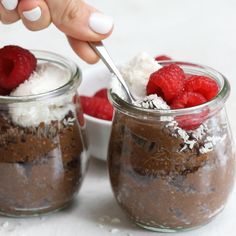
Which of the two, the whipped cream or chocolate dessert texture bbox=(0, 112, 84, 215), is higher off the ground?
the whipped cream

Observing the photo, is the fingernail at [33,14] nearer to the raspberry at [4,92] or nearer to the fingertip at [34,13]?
the fingertip at [34,13]

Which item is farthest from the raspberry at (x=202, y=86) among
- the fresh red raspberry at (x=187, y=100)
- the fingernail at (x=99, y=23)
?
the fingernail at (x=99, y=23)

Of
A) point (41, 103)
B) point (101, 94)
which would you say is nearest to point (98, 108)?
point (101, 94)

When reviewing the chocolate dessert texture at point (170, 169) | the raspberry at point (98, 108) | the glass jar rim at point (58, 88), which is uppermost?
the glass jar rim at point (58, 88)

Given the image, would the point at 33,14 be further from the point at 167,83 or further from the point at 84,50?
the point at 167,83

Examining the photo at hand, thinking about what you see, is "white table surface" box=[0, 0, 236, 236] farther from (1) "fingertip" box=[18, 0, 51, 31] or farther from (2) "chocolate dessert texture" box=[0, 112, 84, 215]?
(1) "fingertip" box=[18, 0, 51, 31]

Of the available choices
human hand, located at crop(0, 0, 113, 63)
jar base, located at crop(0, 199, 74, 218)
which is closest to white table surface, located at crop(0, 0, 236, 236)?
jar base, located at crop(0, 199, 74, 218)
